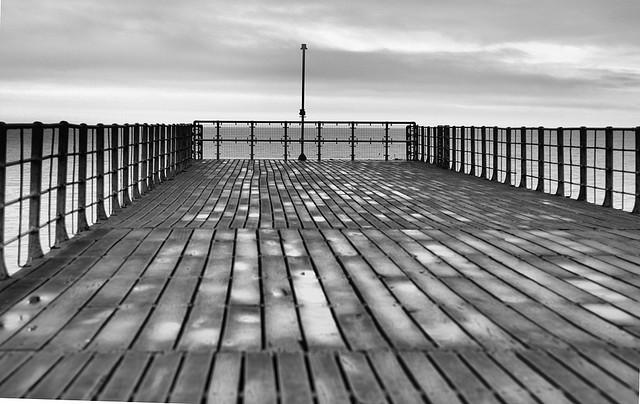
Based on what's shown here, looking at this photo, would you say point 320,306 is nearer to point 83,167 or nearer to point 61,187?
point 61,187

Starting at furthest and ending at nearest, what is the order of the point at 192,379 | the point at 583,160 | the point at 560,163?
the point at 560,163 < the point at 583,160 < the point at 192,379

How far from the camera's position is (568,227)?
8.27 metres

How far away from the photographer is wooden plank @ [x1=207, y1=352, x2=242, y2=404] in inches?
120

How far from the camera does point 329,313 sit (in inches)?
173

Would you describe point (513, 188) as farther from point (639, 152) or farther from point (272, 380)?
point (272, 380)

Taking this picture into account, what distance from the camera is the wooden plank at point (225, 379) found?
3045 millimetres

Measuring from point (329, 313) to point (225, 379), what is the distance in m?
1.24

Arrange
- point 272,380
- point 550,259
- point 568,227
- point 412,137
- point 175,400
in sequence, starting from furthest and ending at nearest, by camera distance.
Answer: point 412,137, point 568,227, point 550,259, point 272,380, point 175,400

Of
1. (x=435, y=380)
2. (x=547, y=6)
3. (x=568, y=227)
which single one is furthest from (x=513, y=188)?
(x=435, y=380)

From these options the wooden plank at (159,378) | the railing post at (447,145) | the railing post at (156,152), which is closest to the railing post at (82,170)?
the wooden plank at (159,378)

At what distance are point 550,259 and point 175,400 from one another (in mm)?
4109

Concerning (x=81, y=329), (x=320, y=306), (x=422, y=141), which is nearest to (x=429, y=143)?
(x=422, y=141)

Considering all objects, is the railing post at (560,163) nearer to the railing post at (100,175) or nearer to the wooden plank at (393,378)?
the railing post at (100,175)

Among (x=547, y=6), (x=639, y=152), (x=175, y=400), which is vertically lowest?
(x=175, y=400)
